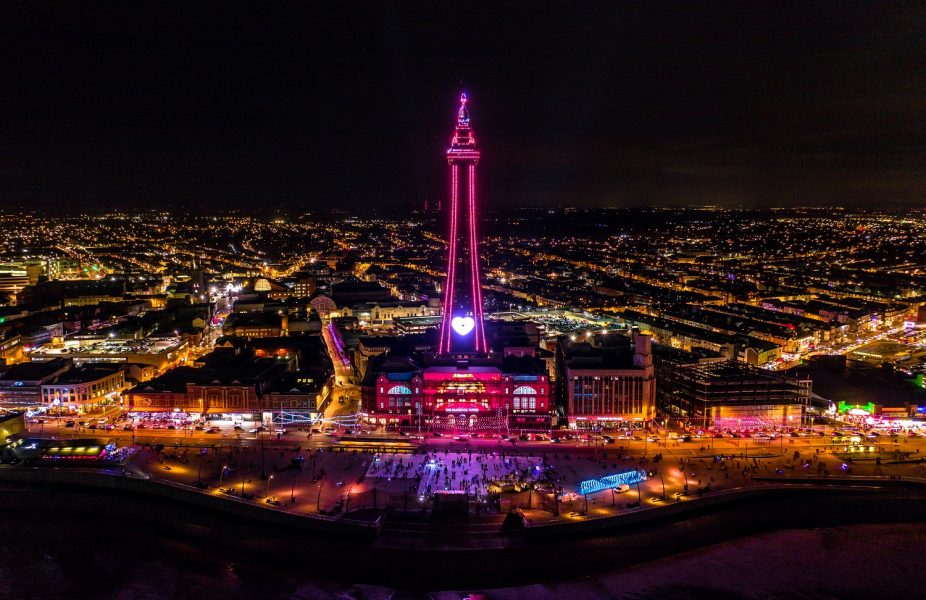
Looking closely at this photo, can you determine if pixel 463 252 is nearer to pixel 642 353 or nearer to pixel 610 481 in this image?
pixel 642 353

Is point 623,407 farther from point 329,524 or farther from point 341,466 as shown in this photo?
point 329,524

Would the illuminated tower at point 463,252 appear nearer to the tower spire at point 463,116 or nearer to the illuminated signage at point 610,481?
the tower spire at point 463,116

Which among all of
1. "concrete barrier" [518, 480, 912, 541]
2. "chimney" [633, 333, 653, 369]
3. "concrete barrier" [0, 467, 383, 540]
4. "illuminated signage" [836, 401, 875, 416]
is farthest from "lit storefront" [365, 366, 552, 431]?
"illuminated signage" [836, 401, 875, 416]

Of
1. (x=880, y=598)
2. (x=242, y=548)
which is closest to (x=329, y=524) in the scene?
(x=242, y=548)

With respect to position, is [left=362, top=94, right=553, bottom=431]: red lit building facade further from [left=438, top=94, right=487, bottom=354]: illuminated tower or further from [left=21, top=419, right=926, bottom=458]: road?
[left=438, top=94, right=487, bottom=354]: illuminated tower

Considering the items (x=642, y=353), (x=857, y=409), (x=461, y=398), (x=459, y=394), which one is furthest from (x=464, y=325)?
(x=857, y=409)

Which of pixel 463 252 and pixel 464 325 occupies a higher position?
pixel 463 252

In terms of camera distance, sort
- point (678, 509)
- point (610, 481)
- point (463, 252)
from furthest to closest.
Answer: point (463, 252) → point (610, 481) → point (678, 509)
